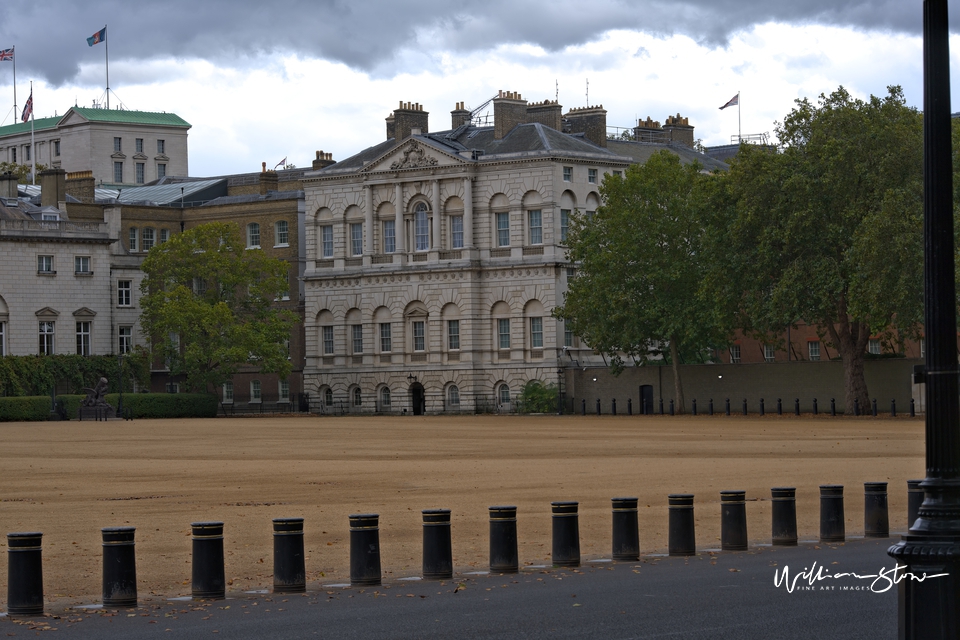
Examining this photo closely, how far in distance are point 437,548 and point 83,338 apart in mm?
83740

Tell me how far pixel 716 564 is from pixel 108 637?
734 cm

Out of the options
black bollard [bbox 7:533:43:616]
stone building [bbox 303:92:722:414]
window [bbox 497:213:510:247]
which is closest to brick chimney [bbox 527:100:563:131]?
stone building [bbox 303:92:722:414]

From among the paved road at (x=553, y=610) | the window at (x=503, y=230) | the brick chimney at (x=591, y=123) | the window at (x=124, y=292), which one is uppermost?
the brick chimney at (x=591, y=123)

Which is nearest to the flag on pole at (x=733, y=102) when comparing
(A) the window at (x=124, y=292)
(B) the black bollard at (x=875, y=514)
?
(A) the window at (x=124, y=292)

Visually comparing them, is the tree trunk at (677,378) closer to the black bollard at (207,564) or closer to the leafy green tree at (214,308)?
the leafy green tree at (214,308)

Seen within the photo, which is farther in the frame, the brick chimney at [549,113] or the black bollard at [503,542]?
the brick chimney at [549,113]

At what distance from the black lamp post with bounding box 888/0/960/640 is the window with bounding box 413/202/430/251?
83238 mm

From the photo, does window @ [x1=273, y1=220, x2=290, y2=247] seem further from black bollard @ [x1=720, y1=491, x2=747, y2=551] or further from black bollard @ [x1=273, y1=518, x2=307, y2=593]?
black bollard @ [x1=273, y1=518, x2=307, y2=593]

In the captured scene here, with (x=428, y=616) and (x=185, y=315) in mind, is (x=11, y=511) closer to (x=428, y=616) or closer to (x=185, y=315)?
(x=428, y=616)

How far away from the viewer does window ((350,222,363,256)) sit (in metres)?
96.9

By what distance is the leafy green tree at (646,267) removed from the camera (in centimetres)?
7625

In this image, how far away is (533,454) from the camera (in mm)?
41094

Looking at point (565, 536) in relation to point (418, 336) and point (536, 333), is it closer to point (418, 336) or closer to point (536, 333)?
point (536, 333)

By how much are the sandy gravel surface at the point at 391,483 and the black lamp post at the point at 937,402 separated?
8.40 meters
